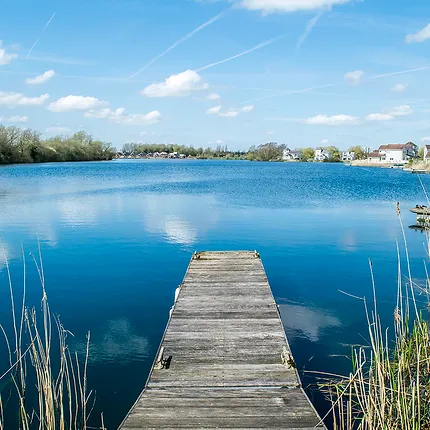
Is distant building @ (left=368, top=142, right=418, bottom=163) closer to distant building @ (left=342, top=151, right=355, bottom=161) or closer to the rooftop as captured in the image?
the rooftop

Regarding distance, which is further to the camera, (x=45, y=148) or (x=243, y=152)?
(x=243, y=152)

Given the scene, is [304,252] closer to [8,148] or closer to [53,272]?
[53,272]

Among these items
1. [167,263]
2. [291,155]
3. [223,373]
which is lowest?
[167,263]


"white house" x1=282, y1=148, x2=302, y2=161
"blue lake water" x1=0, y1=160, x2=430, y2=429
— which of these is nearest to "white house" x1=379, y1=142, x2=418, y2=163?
"white house" x1=282, y1=148, x2=302, y2=161

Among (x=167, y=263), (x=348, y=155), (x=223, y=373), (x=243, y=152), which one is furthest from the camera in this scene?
(x=243, y=152)

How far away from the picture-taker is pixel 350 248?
15086mm

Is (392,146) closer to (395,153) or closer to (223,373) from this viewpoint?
(395,153)

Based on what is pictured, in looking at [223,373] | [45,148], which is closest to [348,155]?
[45,148]

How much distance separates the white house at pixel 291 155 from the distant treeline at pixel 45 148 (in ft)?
198

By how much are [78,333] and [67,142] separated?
98072mm

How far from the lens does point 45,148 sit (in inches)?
3354

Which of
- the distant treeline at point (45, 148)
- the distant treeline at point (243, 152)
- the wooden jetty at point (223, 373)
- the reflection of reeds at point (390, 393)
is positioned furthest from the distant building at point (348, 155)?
the reflection of reeds at point (390, 393)

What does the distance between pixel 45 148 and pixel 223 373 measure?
88.3 m

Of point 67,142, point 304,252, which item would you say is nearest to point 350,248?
point 304,252
